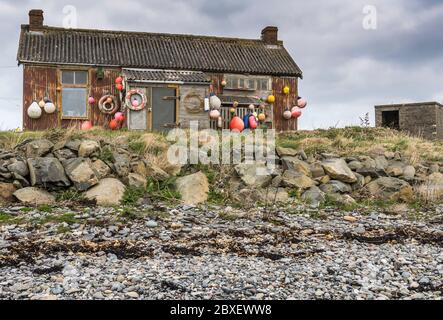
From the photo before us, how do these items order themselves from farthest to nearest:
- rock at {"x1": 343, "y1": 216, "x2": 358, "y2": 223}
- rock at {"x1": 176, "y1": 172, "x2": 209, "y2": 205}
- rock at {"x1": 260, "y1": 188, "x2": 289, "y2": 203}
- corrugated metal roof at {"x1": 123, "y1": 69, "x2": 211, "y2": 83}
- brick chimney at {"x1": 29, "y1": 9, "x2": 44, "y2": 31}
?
1. brick chimney at {"x1": 29, "y1": 9, "x2": 44, "y2": 31}
2. corrugated metal roof at {"x1": 123, "y1": 69, "x2": 211, "y2": 83}
3. rock at {"x1": 260, "y1": 188, "x2": 289, "y2": 203}
4. rock at {"x1": 176, "y1": 172, "x2": 209, "y2": 205}
5. rock at {"x1": 343, "y1": 216, "x2": 358, "y2": 223}

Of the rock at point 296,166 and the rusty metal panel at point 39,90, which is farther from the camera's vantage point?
the rusty metal panel at point 39,90

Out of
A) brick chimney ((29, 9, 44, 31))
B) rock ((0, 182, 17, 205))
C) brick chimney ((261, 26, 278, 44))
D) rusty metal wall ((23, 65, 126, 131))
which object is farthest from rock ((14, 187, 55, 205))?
brick chimney ((261, 26, 278, 44))

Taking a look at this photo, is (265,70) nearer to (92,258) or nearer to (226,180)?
(226,180)

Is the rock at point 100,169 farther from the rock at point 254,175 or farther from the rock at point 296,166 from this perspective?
the rock at point 296,166

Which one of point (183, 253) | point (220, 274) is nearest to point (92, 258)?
point (183, 253)

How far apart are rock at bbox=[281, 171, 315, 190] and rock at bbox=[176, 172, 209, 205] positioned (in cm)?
202

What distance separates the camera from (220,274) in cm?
655

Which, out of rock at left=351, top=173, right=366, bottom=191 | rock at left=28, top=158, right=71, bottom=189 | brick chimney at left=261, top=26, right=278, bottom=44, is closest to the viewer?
rock at left=28, top=158, right=71, bottom=189

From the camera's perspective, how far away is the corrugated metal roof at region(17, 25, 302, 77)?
21922mm

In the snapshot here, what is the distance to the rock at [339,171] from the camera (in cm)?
1339

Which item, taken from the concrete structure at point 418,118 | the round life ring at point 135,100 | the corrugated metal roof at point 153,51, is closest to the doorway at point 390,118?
the concrete structure at point 418,118

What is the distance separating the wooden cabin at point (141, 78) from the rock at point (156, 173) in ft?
27.1

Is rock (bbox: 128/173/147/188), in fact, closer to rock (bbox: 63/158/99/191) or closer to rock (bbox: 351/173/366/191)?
rock (bbox: 63/158/99/191)
